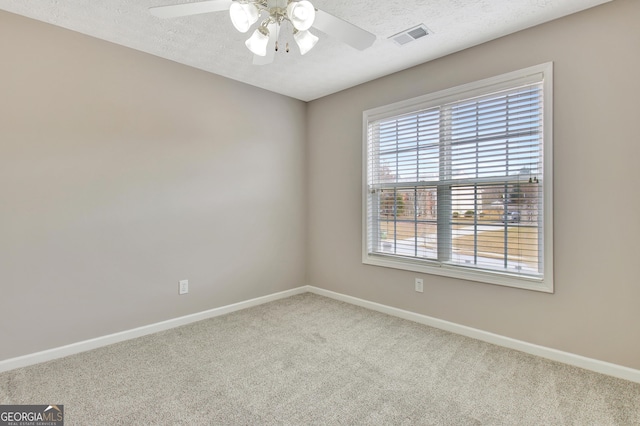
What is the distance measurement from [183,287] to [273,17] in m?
2.46

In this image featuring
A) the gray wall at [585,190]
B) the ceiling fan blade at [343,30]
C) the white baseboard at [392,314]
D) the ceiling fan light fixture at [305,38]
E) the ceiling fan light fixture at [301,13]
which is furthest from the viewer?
the white baseboard at [392,314]

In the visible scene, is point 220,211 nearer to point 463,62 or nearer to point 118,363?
point 118,363

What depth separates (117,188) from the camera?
2.62 m

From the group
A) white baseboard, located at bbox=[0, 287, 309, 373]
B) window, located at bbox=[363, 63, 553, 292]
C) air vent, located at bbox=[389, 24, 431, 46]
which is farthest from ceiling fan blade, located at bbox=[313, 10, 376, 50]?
white baseboard, located at bbox=[0, 287, 309, 373]

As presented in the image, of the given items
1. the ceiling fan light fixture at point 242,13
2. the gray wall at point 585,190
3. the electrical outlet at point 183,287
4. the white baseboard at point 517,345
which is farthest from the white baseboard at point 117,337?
the ceiling fan light fixture at point 242,13

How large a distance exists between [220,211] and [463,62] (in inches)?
104

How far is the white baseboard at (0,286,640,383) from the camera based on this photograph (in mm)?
2152

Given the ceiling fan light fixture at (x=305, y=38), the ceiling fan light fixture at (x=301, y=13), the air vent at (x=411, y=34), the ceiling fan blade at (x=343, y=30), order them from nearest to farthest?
the ceiling fan light fixture at (x=301, y=13) → the ceiling fan blade at (x=343, y=30) → the ceiling fan light fixture at (x=305, y=38) → the air vent at (x=411, y=34)

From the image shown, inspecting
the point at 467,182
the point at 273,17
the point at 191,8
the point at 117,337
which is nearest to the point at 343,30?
the point at 273,17

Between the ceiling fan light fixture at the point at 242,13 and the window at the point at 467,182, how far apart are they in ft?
6.45

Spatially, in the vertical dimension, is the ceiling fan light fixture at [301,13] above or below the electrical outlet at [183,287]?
above

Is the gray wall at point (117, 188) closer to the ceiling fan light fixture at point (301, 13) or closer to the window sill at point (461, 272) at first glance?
the window sill at point (461, 272)

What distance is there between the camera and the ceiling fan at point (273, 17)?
1.44 metres

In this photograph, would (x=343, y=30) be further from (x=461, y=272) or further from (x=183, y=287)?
(x=183, y=287)
